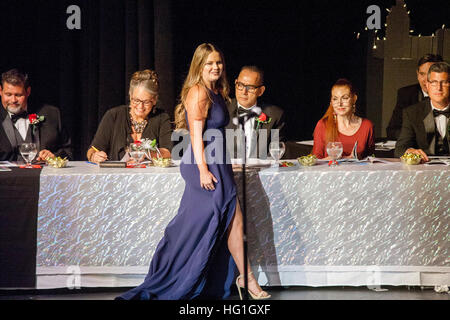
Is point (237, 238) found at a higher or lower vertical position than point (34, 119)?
lower

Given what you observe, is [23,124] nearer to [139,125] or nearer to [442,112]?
[139,125]

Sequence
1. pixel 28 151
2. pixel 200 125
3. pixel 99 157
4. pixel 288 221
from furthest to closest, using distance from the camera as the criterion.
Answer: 1. pixel 99 157
2. pixel 28 151
3. pixel 288 221
4. pixel 200 125

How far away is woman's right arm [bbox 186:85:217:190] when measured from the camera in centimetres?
375

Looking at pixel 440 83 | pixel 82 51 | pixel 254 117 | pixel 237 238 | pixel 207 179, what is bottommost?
pixel 237 238

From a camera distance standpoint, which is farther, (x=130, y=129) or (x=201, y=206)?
(x=130, y=129)

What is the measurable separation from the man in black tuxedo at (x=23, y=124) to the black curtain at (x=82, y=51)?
1025mm

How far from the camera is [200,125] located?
3746 mm

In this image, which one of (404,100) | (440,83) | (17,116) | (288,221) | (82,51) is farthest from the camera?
(404,100)

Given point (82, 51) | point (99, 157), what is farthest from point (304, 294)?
point (82, 51)

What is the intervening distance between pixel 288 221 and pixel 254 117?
3.40 ft

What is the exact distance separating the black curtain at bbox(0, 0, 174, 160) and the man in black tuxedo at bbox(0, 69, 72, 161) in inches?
40.3

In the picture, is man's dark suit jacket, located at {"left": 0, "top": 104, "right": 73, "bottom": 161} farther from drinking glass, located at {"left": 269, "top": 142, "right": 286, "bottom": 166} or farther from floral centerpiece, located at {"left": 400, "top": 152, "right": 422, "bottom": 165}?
floral centerpiece, located at {"left": 400, "top": 152, "right": 422, "bottom": 165}

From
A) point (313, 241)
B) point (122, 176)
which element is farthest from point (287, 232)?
point (122, 176)

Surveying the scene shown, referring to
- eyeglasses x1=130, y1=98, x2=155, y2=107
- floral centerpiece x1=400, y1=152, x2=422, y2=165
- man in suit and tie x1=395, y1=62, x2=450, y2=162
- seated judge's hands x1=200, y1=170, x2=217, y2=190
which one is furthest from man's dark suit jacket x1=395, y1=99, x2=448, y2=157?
eyeglasses x1=130, y1=98, x2=155, y2=107
